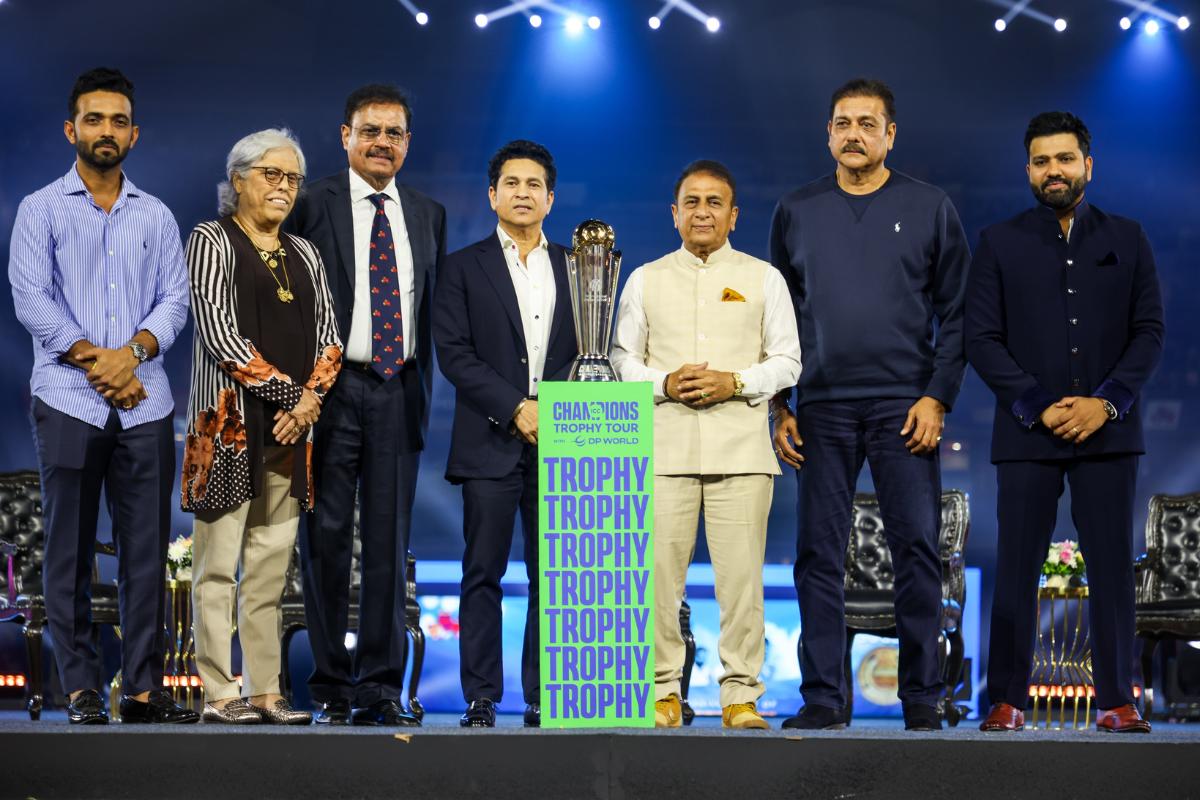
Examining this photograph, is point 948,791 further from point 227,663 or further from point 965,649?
point 965,649

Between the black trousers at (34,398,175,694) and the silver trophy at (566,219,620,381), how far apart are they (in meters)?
1.14

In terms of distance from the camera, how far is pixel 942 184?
707cm

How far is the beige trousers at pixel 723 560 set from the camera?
3.59 meters

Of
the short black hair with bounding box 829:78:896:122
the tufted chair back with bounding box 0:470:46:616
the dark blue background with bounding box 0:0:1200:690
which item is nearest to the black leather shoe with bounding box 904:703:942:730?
the short black hair with bounding box 829:78:896:122

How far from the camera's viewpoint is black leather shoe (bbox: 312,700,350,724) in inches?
144

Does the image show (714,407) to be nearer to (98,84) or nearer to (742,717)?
(742,717)

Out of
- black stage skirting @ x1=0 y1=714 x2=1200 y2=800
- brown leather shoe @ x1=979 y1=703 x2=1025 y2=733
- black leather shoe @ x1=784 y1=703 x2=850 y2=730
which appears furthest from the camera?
black leather shoe @ x1=784 y1=703 x2=850 y2=730

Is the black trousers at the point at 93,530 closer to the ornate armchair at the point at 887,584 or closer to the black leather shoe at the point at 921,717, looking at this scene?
the black leather shoe at the point at 921,717

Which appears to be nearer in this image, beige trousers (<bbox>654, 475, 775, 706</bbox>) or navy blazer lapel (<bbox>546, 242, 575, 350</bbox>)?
beige trousers (<bbox>654, 475, 775, 706</bbox>)

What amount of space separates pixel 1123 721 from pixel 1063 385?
2.82 ft

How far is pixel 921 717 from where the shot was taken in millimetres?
3521

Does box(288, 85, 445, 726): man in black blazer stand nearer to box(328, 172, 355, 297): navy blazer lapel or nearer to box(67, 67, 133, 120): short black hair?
box(328, 172, 355, 297): navy blazer lapel

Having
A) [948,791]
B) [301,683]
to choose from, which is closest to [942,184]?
[301,683]

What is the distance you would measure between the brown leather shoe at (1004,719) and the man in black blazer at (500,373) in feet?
3.85
